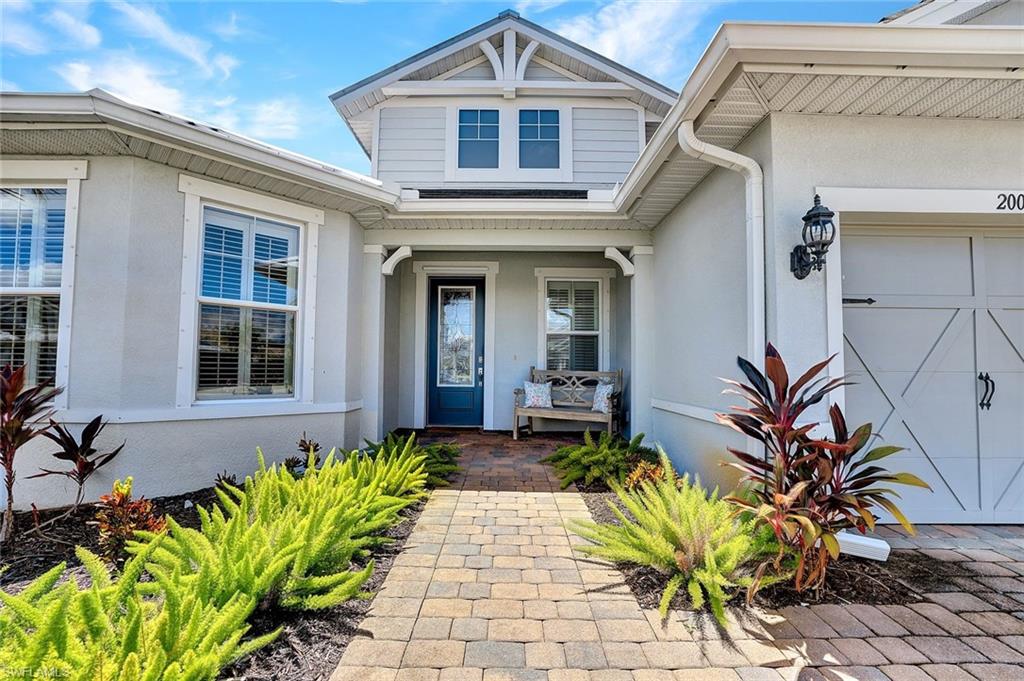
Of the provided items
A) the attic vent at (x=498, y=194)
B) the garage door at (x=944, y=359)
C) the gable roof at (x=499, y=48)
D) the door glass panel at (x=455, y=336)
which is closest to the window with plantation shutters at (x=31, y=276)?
the attic vent at (x=498, y=194)

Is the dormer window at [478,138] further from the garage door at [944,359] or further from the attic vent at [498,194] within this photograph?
the garage door at [944,359]

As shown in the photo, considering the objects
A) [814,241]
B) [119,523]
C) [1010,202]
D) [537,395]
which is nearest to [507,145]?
[537,395]

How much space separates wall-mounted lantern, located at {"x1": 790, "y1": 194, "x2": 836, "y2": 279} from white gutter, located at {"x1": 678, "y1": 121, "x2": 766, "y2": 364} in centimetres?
21

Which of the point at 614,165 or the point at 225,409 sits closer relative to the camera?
the point at 225,409

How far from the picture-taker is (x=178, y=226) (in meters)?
3.85

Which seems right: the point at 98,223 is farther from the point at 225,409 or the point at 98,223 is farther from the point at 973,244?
the point at 973,244

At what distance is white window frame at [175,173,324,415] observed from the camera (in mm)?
3877

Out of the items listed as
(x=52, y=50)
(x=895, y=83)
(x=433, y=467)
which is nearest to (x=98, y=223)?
(x=52, y=50)

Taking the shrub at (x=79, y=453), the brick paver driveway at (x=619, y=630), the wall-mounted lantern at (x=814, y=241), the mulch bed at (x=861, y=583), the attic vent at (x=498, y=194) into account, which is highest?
the attic vent at (x=498, y=194)

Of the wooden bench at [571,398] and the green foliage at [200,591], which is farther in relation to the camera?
the wooden bench at [571,398]

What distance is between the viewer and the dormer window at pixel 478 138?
7.04 meters

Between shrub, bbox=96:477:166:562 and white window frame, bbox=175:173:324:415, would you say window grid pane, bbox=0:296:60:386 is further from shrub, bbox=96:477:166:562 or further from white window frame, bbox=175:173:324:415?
shrub, bbox=96:477:166:562

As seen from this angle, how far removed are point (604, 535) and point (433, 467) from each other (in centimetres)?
204

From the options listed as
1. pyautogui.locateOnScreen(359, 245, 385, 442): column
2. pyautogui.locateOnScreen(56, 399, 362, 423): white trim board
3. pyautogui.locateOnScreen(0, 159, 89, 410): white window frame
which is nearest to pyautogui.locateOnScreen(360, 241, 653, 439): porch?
pyautogui.locateOnScreen(359, 245, 385, 442): column
